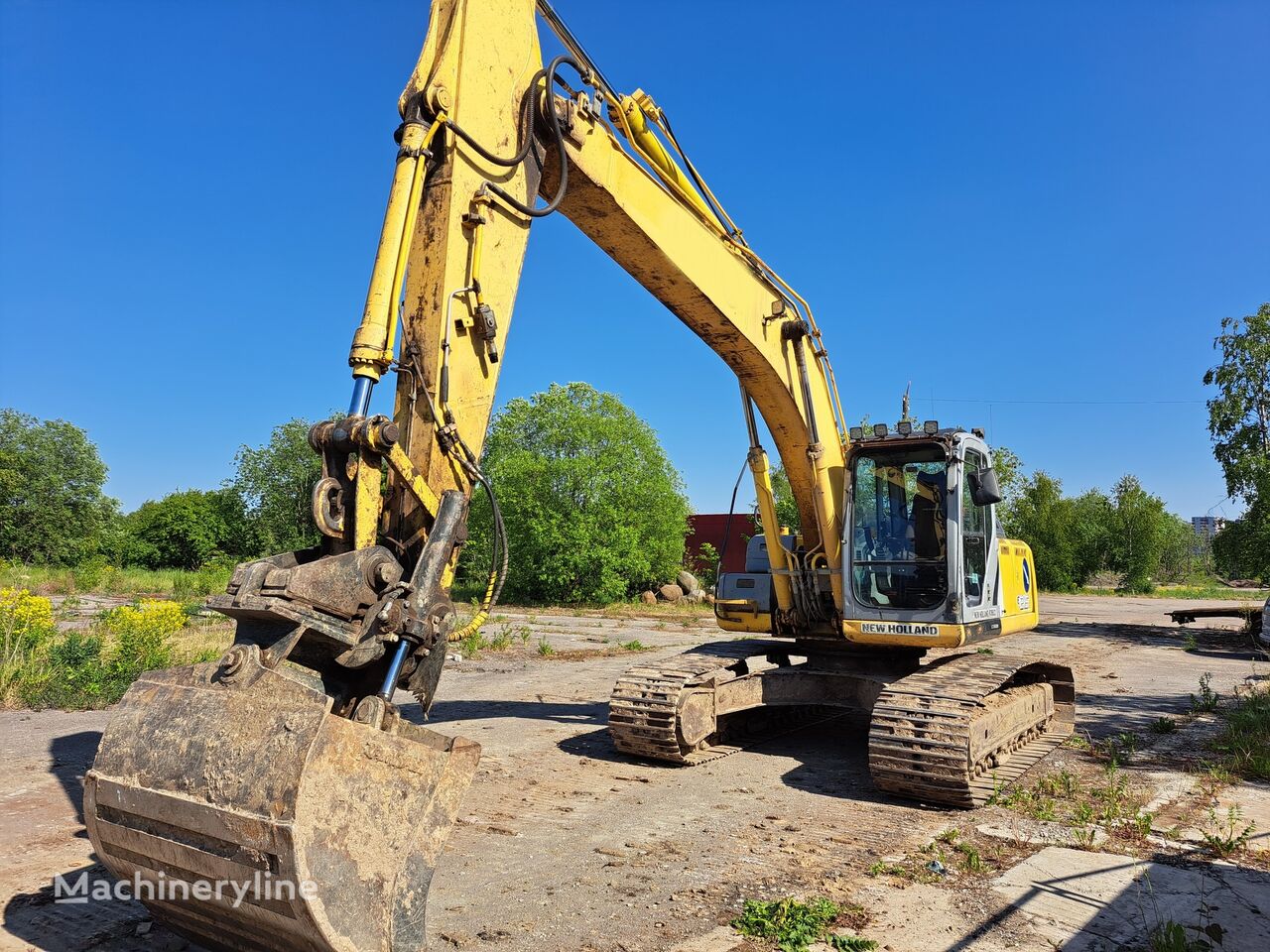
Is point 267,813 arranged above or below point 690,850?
above

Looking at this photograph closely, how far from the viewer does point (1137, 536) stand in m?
44.3

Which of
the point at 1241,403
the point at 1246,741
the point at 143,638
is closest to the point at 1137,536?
the point at 1241,403

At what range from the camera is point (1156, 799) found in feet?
20.3

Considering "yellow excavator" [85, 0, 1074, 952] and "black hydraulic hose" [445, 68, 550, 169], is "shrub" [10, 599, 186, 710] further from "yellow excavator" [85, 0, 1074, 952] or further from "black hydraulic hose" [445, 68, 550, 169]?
"black hydraulic hose" [445, 68, 550, 169]

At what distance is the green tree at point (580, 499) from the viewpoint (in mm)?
27600

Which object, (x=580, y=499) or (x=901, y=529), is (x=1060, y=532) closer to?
(x=580, y=499)

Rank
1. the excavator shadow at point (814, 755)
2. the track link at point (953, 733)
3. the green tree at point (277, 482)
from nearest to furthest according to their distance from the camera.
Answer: the track link at point (953, 733) → the excavator shadow at point (814, 755) → the green tree at point (277, 482)

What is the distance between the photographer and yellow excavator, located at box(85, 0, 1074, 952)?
115 inches

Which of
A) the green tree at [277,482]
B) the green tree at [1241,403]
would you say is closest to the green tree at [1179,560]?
the green tree at [1241,403]

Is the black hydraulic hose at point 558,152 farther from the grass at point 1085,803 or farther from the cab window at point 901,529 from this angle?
the grass at point 1085,803

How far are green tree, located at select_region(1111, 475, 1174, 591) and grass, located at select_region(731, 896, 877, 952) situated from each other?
4736cm

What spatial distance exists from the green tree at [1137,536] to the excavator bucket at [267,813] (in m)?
49.2

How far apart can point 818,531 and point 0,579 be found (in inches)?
1055

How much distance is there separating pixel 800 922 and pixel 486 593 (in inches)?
85.6
